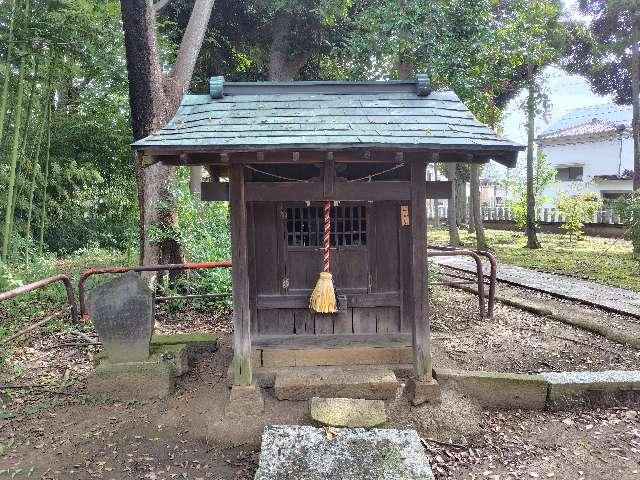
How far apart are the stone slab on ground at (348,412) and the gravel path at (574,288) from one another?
17.7ft

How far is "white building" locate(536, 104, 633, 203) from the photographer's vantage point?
2602cm

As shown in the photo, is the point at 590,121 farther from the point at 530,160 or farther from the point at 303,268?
the point at 303,268

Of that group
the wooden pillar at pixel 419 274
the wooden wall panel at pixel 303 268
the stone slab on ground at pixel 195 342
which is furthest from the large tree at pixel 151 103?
the wooden pillar at pixel 419 274

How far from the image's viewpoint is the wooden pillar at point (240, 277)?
15.1ft

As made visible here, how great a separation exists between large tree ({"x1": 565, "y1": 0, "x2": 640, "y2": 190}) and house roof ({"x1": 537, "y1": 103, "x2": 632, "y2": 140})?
11851 mm

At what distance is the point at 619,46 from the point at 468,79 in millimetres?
7631

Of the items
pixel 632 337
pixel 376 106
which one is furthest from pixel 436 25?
pixel 632 337

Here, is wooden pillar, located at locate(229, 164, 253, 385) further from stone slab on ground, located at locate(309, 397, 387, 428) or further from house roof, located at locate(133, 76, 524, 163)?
stone slab on ground, located at locate(309, 397, 387, 428)

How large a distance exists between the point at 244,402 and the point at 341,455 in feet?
4.52

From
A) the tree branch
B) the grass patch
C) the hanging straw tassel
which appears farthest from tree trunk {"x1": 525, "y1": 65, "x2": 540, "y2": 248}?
the hanging straw tassel

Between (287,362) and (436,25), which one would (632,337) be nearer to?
(287,362)

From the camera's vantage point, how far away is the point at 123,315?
4910 millimetres

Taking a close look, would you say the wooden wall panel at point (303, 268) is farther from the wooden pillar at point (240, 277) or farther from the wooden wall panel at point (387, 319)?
the wooden wall panel at point (387, 319)

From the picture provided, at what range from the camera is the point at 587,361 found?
5.83 m
